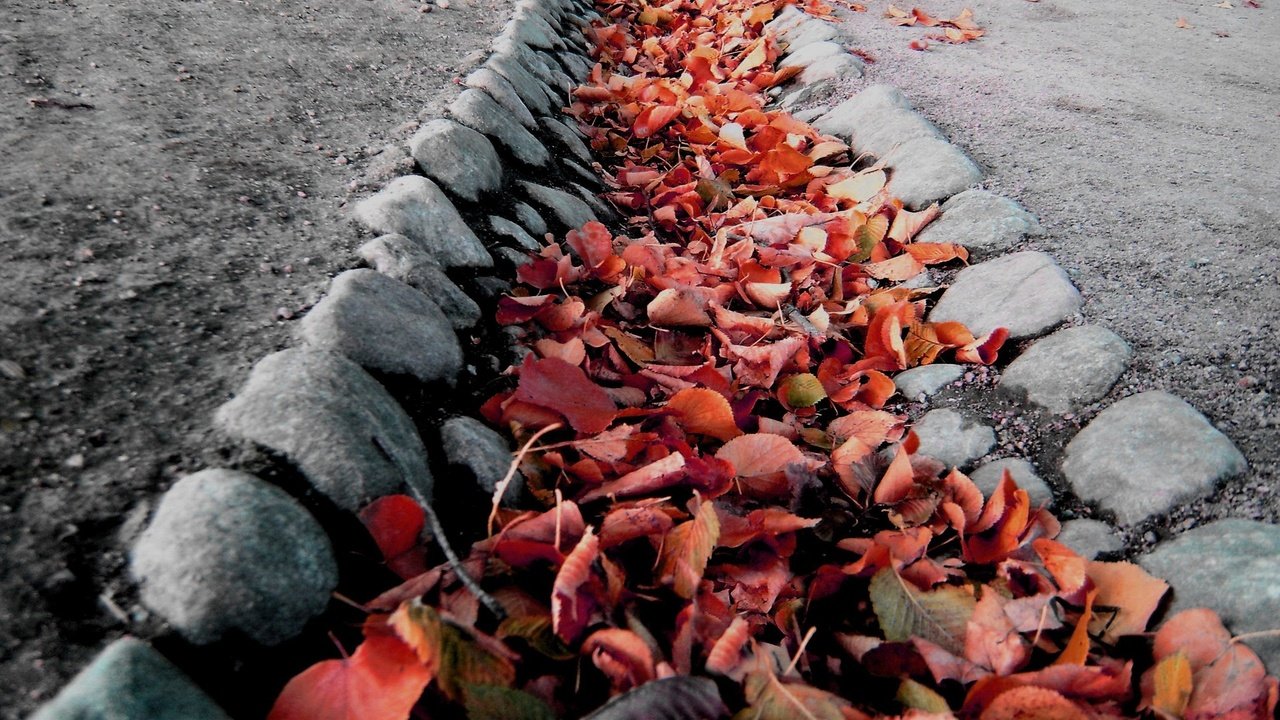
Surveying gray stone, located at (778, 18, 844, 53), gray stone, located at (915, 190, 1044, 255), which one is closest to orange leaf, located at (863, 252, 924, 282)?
gray stone, located at (915, 190, 1044, 255)

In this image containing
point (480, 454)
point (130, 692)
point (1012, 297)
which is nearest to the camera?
point (130, 692)

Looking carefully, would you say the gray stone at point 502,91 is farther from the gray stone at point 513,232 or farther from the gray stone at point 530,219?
the gray stone at point 513,232

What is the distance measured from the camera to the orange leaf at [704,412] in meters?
1.14

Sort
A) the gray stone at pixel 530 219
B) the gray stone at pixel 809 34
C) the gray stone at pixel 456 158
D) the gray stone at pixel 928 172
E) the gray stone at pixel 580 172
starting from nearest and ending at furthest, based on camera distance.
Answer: the gray stone at pixel 456 158
the gray stone at pixel 530 219
the gray stone at pixel 928 172
the gray stone at pixel 580 172
the gray stone at pixel 809 34

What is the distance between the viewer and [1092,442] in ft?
3.73

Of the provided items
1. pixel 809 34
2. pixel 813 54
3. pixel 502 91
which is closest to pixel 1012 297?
pixel 502 91

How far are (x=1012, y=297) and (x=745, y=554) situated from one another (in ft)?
2.76

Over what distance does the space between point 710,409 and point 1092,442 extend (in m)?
0.59

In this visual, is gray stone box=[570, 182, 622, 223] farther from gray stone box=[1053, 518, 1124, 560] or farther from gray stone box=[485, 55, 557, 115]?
gray stone box=[1053, 518, 1124, 560]

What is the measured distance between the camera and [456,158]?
60.7 inches

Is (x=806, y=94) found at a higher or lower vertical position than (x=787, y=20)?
lower

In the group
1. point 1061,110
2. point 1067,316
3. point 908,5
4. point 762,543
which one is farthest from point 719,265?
point 908,5

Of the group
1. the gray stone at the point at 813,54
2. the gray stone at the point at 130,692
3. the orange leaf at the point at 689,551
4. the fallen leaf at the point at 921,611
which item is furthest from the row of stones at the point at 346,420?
the gray stone at the point at 813,54

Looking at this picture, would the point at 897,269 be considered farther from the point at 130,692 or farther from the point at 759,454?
A: the point at 130,692
